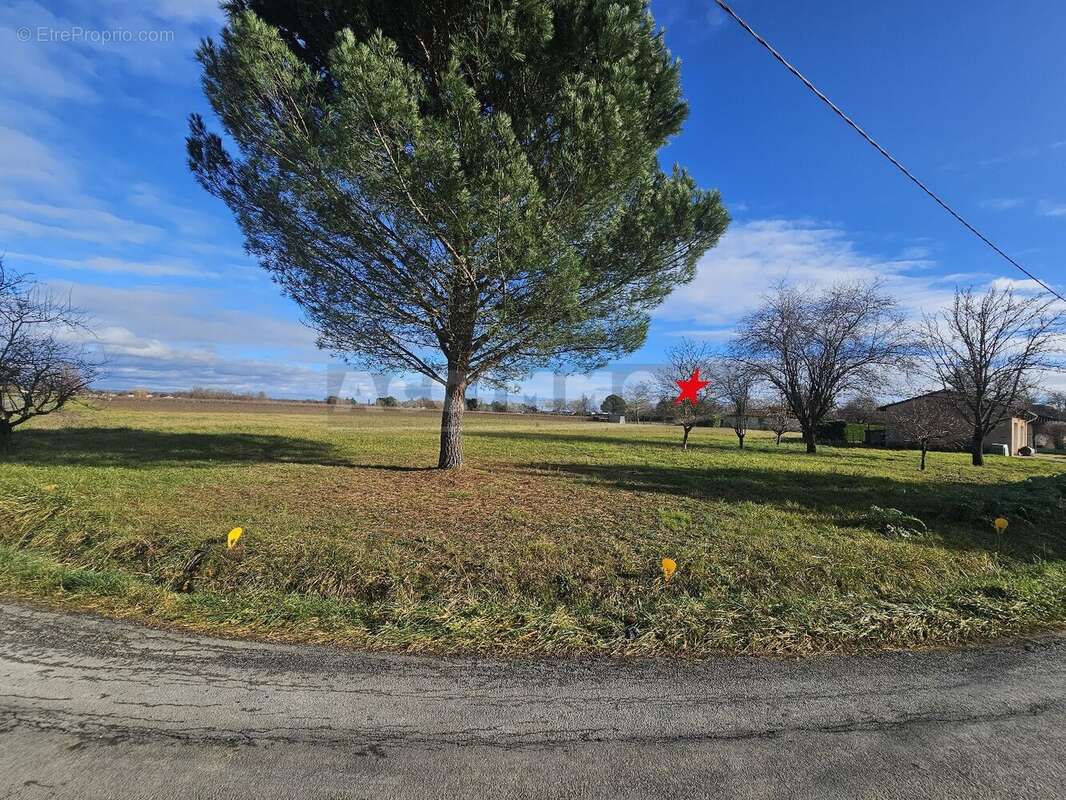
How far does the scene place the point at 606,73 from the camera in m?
7.69

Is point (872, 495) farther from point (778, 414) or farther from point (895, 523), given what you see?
point (778, 414)

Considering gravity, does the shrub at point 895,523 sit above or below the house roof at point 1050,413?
below

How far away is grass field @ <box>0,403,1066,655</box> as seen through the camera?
4000 millimetres

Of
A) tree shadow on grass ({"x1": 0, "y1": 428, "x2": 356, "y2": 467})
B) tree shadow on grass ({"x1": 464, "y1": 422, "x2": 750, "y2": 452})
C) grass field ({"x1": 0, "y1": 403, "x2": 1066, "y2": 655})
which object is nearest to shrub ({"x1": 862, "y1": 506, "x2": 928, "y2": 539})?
grass field ({"x1": 0, "y1": 403, "x2": 1066, "y2": 655})

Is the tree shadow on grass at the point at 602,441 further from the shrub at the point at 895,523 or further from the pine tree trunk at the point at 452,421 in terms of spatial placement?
the shrub at the point at 895,523

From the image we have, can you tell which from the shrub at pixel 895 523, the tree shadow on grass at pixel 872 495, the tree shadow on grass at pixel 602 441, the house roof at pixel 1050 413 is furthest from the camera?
the house roof at pixel 1050 413

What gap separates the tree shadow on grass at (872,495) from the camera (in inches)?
273

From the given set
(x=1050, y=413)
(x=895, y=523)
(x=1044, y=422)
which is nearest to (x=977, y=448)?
(x=895, y=523)

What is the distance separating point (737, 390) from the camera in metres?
26.4

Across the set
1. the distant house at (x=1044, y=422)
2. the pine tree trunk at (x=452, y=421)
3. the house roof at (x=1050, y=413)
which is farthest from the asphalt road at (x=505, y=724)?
the house roof at (x=1050, y=413)

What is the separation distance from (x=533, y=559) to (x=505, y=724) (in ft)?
8.74

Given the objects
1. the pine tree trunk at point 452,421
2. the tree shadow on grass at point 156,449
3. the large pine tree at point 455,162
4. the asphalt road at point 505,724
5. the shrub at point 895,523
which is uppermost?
the large pine tree at point 455,162

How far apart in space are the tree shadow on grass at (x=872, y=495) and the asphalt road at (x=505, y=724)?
427 cm

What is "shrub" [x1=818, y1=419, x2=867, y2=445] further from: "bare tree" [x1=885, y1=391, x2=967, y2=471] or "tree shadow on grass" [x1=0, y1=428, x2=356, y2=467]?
"tree shadow on grass" [x1=0, y1=428, x2=356, y2=467]
